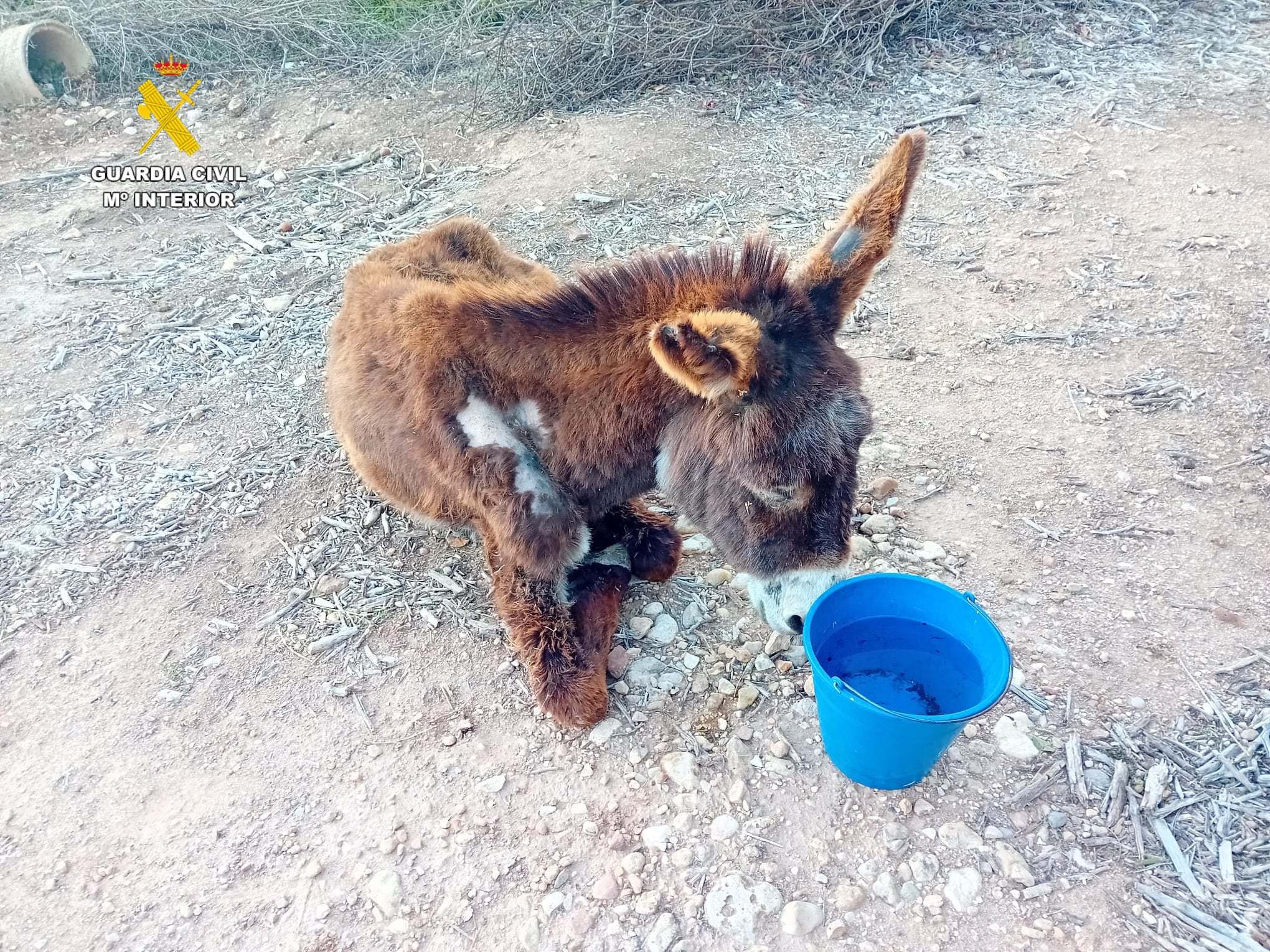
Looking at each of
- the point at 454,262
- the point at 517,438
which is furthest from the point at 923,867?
the point at 454,262

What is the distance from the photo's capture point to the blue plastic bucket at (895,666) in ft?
8.04

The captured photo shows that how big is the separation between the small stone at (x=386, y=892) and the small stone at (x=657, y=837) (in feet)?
2.55

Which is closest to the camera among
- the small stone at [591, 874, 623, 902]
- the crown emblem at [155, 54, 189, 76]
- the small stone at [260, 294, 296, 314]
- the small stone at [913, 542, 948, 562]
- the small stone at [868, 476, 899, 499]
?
the small stone at [591, 874, 623, 902]

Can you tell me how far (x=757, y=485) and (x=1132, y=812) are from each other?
155 cm

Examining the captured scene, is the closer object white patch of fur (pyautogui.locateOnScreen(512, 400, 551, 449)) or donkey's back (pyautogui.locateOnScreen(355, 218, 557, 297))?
white patch of fur (pyautogui.locateOnScreen(512, 400, 551, 449))

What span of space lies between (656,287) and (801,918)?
2.02m

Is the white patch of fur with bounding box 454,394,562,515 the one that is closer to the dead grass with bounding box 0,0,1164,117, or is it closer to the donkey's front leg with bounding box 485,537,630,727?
the donkey's front leg with bounding box 485,537,630,727

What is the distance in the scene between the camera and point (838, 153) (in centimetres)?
651

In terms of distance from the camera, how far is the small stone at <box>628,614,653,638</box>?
11.2 feet

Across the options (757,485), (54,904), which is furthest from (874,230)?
(54,904)

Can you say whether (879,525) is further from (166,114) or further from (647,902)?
(166,114)

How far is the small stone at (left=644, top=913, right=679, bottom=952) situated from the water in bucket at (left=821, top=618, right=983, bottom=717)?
3.03 ft

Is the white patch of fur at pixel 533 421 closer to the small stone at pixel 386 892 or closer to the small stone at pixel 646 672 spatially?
the small stone at pixel 646 672

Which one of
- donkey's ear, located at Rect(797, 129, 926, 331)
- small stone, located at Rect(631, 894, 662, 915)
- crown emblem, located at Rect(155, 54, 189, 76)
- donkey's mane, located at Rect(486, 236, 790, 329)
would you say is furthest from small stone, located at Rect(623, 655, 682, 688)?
crown emblem, located at Rect(155, 54, 189, 76)
